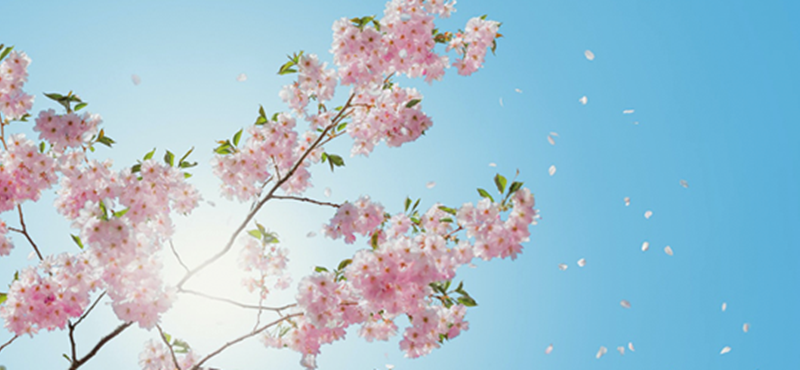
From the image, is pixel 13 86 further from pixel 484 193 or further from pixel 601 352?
pixel 601 352

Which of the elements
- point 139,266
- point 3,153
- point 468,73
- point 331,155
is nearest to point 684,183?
point 468,73

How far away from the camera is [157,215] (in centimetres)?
413

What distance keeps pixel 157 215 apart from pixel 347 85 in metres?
1.91

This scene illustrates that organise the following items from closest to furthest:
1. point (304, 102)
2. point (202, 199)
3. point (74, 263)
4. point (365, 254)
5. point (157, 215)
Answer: point (365, 254)
point (74, 263)
point (157, 215)
point (202, 199)
point (304, 102)

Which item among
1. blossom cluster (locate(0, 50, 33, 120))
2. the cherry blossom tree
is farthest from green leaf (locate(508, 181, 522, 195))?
blossom cluster (locate(0, 50, 33, 120))

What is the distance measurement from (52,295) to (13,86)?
1953mm

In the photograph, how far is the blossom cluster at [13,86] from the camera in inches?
177

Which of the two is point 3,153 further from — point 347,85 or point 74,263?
point 347,85

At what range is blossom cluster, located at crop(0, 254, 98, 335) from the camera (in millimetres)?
3826

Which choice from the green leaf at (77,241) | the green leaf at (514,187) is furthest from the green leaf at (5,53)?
the green leaf at (514,187)

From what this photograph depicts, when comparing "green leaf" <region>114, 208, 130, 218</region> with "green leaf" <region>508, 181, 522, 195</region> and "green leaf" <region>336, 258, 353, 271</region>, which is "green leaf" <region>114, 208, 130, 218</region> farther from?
"green leaf" <region>508, 181, 522, 195</region>

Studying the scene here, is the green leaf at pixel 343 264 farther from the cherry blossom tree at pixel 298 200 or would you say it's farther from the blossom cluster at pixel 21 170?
the blossom cluster at pixel 21 170

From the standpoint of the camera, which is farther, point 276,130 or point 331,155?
point 331,155

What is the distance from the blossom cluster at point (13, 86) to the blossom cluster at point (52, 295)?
5.02 feet
